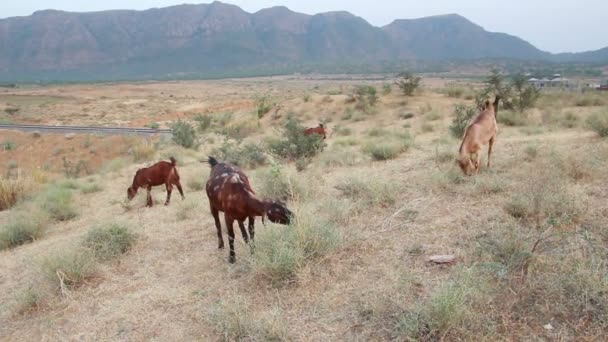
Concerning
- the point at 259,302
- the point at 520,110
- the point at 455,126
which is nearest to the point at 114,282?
the point at 259,302

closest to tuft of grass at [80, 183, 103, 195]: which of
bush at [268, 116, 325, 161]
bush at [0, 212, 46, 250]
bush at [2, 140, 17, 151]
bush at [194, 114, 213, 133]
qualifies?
bush at [0, 212, 46, 250]

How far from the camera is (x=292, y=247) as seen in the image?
4848 millimetres

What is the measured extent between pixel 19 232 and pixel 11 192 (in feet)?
14.6

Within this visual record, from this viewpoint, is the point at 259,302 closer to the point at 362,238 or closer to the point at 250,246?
the point at 250,246

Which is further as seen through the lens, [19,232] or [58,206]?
[58,206]

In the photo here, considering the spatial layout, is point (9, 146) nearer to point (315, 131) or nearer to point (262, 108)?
point (262, 108)

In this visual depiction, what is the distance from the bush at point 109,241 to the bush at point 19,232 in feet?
8.08

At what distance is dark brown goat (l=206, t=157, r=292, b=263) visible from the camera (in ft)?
16.1

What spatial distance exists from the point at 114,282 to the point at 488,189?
4.79m

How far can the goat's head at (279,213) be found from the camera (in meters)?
4.89

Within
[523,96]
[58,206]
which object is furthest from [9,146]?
[523,96]

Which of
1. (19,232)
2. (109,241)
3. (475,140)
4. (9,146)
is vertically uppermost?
(475,140)

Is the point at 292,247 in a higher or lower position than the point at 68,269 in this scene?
higher

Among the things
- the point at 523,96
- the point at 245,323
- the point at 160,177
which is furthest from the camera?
the point at 523,96
